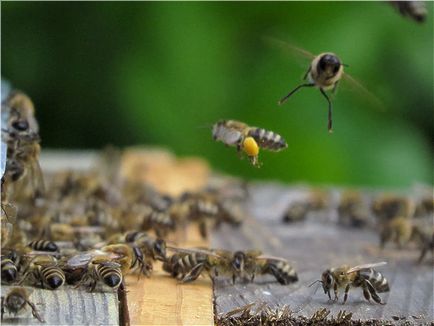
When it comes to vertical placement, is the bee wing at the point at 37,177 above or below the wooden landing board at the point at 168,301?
above

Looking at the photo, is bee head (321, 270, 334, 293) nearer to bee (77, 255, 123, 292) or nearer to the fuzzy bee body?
the fuzzy bee body

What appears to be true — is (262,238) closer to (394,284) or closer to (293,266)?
(293,266)

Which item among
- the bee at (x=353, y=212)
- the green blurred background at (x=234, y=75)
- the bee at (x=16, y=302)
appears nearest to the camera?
the bee at (x=16, y=302)

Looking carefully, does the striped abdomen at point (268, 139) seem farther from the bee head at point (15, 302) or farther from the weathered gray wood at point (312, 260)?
the bee head at point (15, 302)

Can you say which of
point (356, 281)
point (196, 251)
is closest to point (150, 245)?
point (196, 251)

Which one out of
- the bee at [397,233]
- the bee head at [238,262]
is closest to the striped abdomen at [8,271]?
the bee head at [238,262]

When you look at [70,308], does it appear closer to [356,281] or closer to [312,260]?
[356,281]

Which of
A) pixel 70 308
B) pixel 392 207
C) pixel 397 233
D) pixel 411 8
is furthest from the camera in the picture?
pixel 392 207

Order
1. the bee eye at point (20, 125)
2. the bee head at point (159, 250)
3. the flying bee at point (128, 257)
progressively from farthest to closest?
the bee eye at point (20, 125), the bee head at point (159, 250), the flying bee at point (128, 257)
